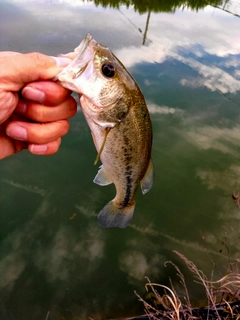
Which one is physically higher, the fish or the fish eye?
the fish eye

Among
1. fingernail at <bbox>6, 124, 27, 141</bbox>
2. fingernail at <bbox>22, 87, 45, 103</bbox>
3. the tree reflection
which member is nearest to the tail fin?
fingernail at <bbox>6, 124, 27, 141</bbox>

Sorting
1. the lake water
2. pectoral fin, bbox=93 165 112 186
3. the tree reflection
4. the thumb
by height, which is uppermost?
the thumb

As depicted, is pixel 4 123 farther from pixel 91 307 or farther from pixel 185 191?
pixel 185 191

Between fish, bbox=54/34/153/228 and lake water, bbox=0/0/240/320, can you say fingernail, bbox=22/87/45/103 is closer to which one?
fish, bbox=54/34/153/228

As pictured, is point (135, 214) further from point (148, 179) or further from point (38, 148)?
point (38, 148)

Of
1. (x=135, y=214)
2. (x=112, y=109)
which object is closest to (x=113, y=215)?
(x=112, y=109)

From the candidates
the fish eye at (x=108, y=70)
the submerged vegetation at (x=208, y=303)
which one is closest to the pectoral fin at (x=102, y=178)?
the fish eye at (x=108, y=70)

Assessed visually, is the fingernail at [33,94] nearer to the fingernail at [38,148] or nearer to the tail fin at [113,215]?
the fingernail at [38,148]

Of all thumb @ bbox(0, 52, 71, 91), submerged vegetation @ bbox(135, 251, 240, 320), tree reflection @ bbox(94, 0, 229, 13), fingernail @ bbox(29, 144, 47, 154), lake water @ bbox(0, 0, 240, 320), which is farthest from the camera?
tree reflection @ bbox(94, 0, 229, 13)
